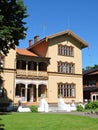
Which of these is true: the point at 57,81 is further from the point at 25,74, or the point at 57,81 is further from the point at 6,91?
the point at 6,91

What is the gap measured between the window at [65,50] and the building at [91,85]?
11.8 m

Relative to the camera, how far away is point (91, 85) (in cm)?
5703

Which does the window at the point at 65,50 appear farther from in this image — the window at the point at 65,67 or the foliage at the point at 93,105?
the foliage at the point at 93,105

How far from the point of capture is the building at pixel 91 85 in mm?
54000

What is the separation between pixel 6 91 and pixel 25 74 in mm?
4106

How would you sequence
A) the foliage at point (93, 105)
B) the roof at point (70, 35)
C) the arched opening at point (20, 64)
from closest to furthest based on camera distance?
the foliage at point (93, 105) < the arched opening at point (20, 64) < the roof at point (70, 35)

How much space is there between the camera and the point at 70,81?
44875 mm

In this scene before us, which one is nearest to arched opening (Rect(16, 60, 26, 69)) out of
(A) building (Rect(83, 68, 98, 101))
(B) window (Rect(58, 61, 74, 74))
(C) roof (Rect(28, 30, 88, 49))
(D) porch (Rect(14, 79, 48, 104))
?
(D) porch (Rect(14, 79, 48, 104))

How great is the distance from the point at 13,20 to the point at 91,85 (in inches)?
1346

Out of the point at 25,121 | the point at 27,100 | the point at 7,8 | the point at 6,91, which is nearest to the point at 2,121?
the point at 25,121

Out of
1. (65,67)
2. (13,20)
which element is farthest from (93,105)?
(13,20)

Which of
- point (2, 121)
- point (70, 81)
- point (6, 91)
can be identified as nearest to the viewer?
point (2, 121)

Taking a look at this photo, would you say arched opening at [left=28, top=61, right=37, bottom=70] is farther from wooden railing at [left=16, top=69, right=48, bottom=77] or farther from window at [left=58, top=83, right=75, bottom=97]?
window at [left=58, top=83, right=75, bottom=97]

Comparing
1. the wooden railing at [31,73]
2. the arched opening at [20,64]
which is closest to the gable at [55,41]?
the wooden railing at [31,73]
